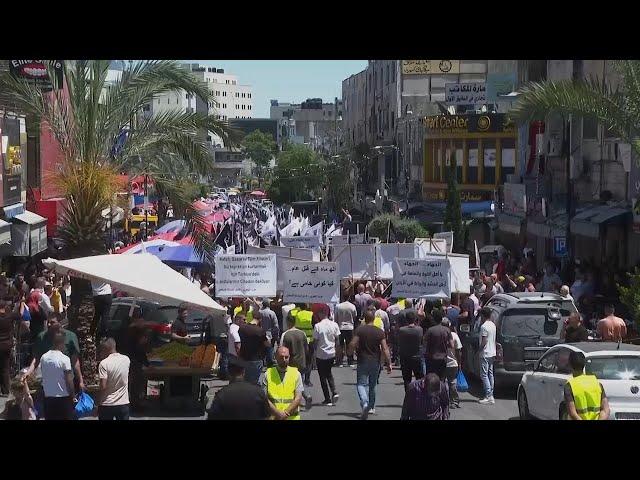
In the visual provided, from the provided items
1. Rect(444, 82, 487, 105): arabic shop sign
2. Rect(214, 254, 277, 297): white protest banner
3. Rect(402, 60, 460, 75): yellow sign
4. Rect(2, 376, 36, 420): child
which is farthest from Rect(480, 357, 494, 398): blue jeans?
Rect(402, 60, 460, 75): yellow sign

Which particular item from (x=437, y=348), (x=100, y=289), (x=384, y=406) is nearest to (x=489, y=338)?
(x=437, y=348)

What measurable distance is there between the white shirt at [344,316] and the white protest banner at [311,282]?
66 cm

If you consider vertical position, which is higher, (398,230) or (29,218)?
(29,218)

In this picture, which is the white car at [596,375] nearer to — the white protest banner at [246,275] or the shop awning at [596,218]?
the white protest banner at [246,275]

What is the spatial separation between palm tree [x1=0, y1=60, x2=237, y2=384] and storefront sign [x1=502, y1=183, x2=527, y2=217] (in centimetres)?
2227

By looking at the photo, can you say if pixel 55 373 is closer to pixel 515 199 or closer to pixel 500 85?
pixel 515 199

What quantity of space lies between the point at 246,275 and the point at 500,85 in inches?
1348

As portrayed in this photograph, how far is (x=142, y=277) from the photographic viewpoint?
16.4m

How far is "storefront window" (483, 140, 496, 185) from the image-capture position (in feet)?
192

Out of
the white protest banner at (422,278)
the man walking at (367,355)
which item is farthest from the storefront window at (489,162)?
the man walking at (367,355)

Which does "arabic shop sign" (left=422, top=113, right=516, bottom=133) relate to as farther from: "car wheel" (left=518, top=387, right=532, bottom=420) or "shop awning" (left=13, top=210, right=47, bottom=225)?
"car wheel" (left=518, top=387, right=532, bottom=420)

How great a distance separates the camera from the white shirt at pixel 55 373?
13656 mm
